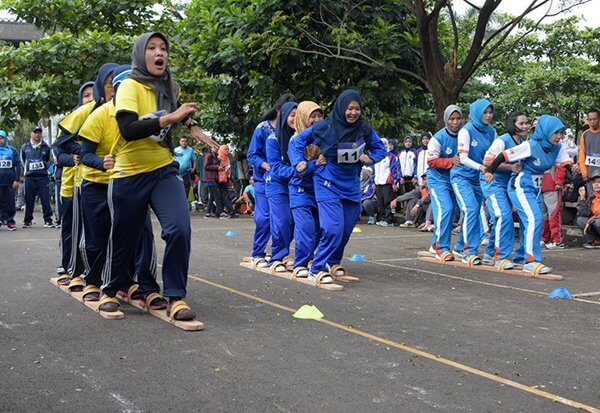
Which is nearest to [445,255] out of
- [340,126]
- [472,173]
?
[472,173]

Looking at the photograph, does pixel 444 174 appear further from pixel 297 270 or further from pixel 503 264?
pixel 297 270

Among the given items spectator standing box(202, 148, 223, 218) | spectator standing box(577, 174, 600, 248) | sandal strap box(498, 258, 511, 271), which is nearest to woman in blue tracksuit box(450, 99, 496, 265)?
sandal strap box(498, 258, 511, 271)

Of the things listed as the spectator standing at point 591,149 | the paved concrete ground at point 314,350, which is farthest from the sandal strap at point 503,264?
the spectator standing at point 591,149

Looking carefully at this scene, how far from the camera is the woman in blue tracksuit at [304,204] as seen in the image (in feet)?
30.4

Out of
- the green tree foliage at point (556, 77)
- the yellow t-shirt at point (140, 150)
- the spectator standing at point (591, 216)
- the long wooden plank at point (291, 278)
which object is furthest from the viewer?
the green tree foliage at point (556, 77)

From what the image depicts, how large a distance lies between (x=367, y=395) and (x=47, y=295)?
445cm

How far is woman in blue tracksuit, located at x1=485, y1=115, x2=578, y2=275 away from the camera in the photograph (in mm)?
10008

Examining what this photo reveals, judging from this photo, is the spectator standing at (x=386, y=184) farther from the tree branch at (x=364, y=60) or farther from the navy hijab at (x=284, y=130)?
the navy hijab at (x=284, y=130)

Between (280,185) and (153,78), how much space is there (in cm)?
359

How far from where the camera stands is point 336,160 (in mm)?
8992

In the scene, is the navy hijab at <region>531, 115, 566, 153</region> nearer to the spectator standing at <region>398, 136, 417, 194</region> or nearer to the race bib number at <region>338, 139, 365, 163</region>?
the race bib number at <region>338, 139, 365, 163</region>

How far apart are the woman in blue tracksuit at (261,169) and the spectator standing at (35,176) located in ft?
28.7

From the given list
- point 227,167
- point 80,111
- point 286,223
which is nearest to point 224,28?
point 227,167

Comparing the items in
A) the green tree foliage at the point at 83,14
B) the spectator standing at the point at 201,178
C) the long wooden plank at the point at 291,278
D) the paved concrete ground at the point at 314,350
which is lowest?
the paved concrete ground at the point at 314,350
